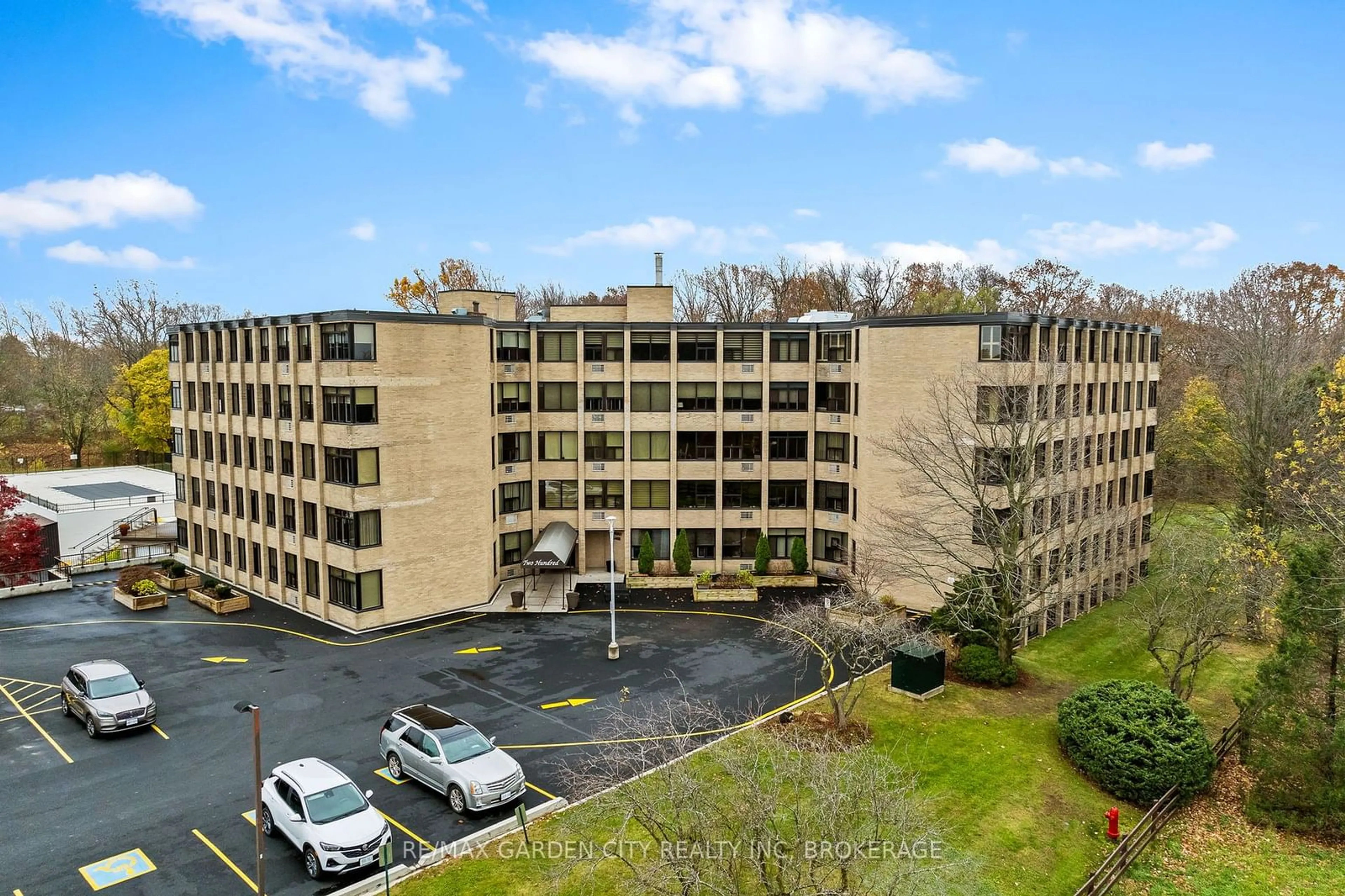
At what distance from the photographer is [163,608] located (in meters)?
42.6

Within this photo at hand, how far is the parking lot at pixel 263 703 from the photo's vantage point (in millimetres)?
20781

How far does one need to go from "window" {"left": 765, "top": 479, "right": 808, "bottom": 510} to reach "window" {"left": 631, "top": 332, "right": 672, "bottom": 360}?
10.0 meters

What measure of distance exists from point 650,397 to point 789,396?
27.4 feet

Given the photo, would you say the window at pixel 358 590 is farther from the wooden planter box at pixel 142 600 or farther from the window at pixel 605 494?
the window at pixel 605 494

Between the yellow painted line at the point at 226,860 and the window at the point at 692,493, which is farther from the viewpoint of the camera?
the window at the point at 692,493

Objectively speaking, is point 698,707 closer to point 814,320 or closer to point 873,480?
point 873,480

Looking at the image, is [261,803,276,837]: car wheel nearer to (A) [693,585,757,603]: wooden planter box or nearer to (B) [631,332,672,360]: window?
(A) [693,585,757,603]: wooden planter box

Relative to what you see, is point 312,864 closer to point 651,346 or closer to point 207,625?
point 207,625

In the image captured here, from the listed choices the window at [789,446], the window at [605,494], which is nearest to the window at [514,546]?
→ the window at [605,494]

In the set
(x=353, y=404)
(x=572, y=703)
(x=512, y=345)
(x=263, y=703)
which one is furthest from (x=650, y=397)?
(x=263, y=703)

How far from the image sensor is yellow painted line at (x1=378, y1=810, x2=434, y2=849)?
20984mm

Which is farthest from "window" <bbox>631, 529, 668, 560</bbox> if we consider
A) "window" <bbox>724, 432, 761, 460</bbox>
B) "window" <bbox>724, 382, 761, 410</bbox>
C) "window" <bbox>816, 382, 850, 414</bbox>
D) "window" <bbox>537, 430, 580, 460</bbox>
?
"window" <bbox>816, 382, 850, 414</bbox>

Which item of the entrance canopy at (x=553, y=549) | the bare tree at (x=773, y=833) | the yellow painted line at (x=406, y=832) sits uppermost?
A: the bare tree at (x=773, y=833)

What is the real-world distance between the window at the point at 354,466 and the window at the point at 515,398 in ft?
30.2
